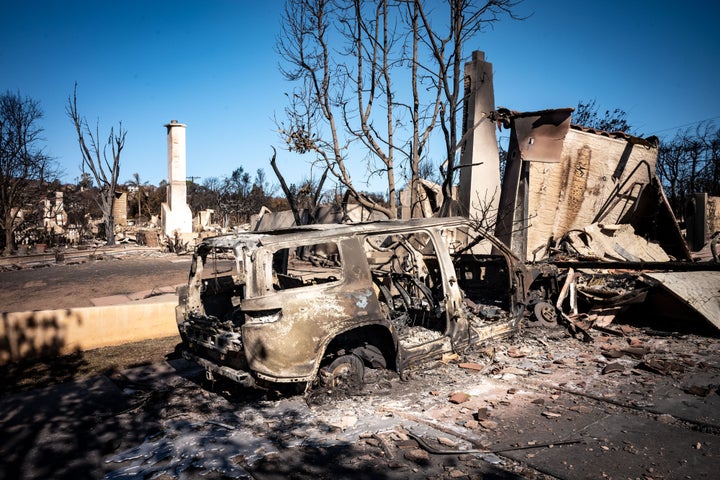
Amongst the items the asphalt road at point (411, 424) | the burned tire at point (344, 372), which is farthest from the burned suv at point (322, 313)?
the asphalt road at point (411, 424)

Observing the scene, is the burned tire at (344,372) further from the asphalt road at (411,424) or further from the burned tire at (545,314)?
the burned tire at (545,314)

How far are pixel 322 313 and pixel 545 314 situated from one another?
394 cm

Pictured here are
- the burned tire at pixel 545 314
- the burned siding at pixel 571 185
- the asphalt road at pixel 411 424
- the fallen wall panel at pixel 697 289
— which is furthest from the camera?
the burned siding at pixel 571 185

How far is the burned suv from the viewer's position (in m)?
3.78

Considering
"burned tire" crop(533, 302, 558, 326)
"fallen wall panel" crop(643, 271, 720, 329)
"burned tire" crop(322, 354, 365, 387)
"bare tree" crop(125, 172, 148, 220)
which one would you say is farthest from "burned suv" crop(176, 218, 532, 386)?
"bare tree" crop(125, 172, 148, 220)

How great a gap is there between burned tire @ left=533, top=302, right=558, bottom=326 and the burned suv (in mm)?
537

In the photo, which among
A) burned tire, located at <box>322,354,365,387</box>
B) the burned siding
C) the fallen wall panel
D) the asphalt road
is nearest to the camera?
the asphalt road

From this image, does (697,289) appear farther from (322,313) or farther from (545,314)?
(322,313)

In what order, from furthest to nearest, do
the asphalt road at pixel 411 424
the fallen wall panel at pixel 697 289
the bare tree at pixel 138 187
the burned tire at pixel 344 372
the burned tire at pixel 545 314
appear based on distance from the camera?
the bare tree at pixel 138 187
the burned tire at pixel 545 314
the fallen wall panel at pixel 697 289
the burned tire at pixel 344 372
the asphalt road at pixel 411 424

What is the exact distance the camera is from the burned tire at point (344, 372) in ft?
13.9

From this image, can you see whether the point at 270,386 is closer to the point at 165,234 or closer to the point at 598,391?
the point at 598,391

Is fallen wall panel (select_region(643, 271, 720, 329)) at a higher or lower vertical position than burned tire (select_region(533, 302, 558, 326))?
higher

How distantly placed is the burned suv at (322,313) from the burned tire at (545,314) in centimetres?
54

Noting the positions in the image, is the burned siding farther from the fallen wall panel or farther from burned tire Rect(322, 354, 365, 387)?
burned tire Rect(322, 354, 365, 387)
